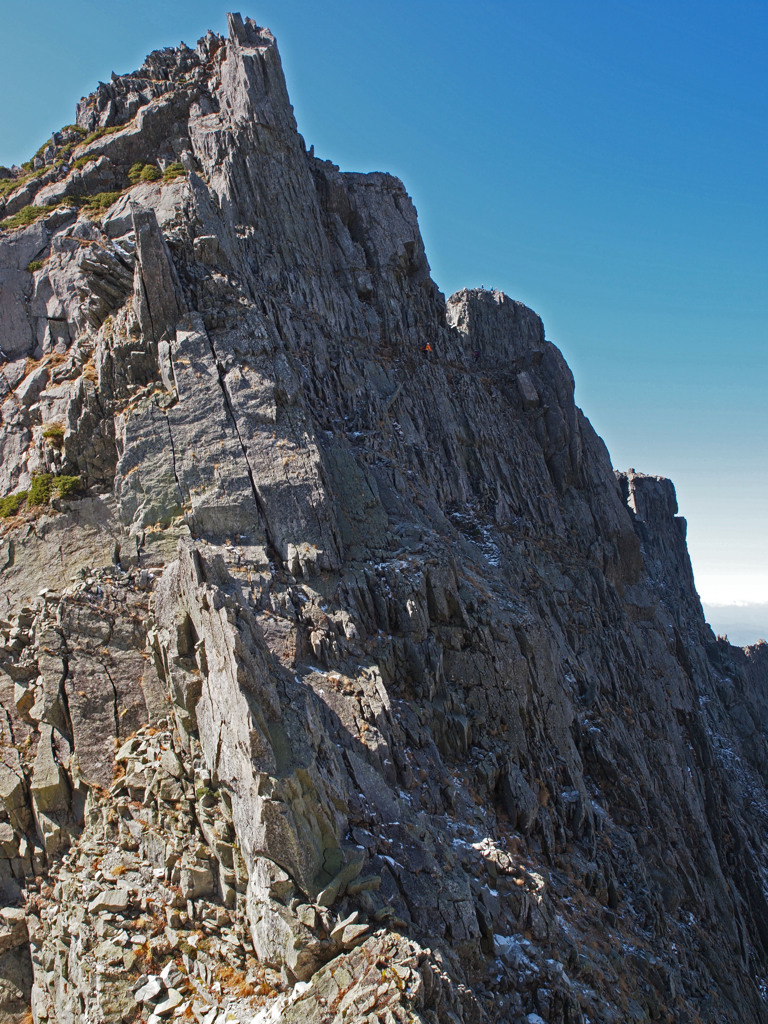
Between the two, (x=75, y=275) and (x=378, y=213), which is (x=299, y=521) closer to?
(x=75, y=275)

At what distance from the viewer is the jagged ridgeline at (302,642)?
12.7 metres

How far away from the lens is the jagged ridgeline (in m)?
12.7

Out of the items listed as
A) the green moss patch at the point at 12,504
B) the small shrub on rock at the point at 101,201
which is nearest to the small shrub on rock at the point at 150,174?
the small shrub on rock at the point at 101,201

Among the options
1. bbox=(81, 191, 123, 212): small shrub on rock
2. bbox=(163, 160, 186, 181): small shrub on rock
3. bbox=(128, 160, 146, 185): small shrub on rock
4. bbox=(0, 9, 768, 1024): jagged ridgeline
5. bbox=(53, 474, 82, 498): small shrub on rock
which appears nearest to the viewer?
bbox=(0, 9, 768, 1024): jagged ridgeline

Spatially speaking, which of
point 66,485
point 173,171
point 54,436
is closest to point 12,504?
point 66,485

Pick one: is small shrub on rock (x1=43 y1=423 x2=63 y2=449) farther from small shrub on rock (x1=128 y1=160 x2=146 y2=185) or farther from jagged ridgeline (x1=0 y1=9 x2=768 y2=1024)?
small shrub on rock (x1=128 y1=160 x2=146 y2=185)

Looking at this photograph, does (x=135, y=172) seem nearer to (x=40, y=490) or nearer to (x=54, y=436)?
(x=54, y=436)

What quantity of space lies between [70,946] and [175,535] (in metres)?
10.5

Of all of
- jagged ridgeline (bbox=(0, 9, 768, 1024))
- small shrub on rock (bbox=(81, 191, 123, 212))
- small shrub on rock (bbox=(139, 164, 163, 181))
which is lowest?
jagged ridgeline (bbox=(0, 9, 768, 1024))

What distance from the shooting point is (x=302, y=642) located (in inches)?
725

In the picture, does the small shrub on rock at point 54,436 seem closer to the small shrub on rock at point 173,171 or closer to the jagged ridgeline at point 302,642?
the jagged ridgeline at point 302,642

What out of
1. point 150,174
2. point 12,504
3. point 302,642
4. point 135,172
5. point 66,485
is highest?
point 135,172

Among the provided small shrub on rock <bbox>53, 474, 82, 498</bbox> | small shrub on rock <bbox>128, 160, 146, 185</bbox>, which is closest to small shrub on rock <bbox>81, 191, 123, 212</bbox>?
small shrub on rock <bbox>128, 160, 146, 185</bbox>

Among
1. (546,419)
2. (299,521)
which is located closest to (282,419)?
(299,521)
